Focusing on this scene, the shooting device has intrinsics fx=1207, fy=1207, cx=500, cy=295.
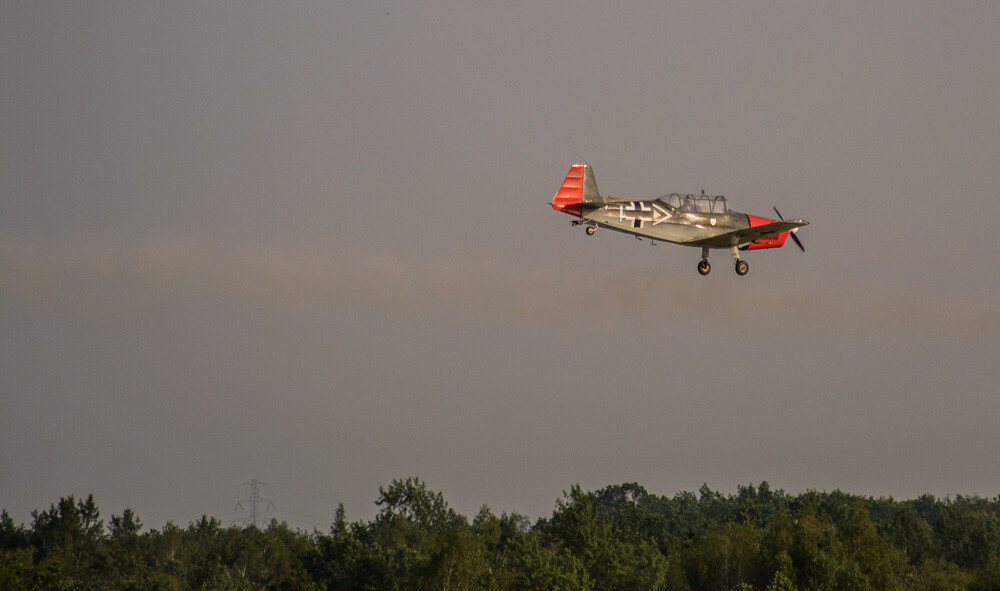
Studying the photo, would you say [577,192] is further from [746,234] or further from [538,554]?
[538,554]

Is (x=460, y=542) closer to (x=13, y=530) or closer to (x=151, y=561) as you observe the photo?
(x=151, y=561)

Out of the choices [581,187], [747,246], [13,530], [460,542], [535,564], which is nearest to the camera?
[581,187]

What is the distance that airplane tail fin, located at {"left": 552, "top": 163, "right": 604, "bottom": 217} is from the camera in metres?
57.2

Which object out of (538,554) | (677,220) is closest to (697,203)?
(677,220)

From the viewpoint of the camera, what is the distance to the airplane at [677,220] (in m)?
57.7

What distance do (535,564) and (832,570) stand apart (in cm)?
2601

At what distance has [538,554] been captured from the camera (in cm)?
8550

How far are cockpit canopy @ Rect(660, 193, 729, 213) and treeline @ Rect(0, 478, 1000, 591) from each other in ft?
107

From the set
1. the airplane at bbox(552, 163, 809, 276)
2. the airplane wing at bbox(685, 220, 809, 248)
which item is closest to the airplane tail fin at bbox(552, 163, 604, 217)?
the airplane at bbox(552, 163, 809, 276)

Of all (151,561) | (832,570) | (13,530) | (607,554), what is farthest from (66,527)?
(832,570)

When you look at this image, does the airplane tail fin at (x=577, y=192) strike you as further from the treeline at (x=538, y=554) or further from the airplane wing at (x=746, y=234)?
the treeline at (x=538, y=554)

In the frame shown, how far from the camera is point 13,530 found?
181875 mm

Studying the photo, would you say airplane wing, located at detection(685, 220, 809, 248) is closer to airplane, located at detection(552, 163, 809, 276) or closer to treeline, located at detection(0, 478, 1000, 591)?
airplane, located at detection(552, 163, 809, 276)

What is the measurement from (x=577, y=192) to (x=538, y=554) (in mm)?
36304
